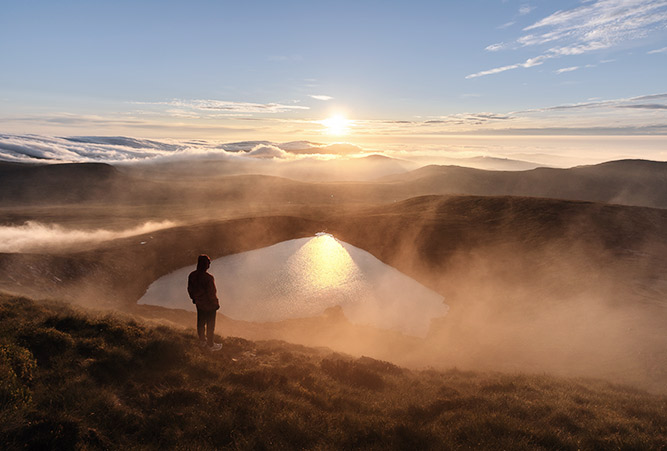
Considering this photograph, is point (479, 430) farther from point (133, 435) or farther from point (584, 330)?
point (584, 330)

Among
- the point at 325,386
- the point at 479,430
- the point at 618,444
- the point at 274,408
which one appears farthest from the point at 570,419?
the point at 274,408

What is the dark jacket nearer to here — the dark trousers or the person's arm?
the person's arm

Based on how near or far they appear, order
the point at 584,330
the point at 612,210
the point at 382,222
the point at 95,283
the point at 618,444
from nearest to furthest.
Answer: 1. the point at 618,444
2. the point at 584,330
3. the point at 95,283
4. the point at 612,210
5. the point at 382,222

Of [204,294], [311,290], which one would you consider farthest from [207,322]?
[311,290]

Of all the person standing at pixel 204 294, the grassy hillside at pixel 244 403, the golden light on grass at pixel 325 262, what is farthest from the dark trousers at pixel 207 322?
the golden light on grass at pixel 325 262

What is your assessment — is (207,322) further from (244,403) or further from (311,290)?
(311,290)

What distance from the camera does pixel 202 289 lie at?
1296 centimetres

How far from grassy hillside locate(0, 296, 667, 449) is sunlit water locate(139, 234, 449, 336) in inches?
637

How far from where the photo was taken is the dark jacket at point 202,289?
1287 cm

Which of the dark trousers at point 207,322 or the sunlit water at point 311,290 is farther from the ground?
the dark trousers at point 207,322

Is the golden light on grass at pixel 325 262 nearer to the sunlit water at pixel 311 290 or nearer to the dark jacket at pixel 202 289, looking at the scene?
the sunlit water at pixel 311 290

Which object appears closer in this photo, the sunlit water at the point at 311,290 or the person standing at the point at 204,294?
the person standing at the point at 204,294

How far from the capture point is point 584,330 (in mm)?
23094

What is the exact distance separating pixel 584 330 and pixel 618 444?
16735 mm
